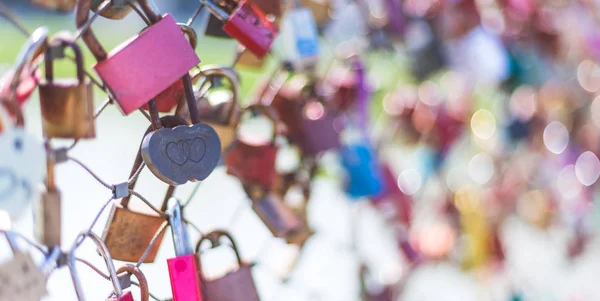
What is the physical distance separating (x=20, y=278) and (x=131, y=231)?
158 millimetres

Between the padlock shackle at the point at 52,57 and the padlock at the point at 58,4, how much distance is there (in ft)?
0.09

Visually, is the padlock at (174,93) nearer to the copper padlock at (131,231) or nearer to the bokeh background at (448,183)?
the copper padlock at (131,231)

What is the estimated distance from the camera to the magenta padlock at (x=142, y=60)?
462 mm

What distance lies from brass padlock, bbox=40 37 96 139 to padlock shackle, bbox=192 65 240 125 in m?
0.14

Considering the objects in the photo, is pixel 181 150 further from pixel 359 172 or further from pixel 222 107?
pixel 359 172

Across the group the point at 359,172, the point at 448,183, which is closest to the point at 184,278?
the point at 359,172

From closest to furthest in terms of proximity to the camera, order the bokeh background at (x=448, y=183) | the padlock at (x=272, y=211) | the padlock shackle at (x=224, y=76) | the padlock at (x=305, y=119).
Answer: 1. the padlock shackle at (x=224, y=76)
2. the padlock at (x=272, y=211)
3. the padlock at (x=305, y=119)
4. the bokeh background at (x=448, y=183)

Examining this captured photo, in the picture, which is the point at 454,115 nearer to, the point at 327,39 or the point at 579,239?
the point at 327,39

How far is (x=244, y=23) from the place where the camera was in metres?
0.60

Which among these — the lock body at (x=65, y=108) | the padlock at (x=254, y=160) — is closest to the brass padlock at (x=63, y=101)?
the lock body at (x=65, y=108)

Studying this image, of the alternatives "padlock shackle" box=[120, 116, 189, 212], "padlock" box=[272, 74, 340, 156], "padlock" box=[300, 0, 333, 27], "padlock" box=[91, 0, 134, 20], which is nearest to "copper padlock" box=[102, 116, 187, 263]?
"padlock shackle" box=[120, 116, 189, 212]

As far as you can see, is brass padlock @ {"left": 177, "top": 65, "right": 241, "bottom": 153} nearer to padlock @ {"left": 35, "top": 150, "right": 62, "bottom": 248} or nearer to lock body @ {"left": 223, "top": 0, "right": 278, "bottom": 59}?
lock body @ {"left": 223, "top": 0, "right": 278, "bottom": 59}

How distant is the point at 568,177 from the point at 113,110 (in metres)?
1.69

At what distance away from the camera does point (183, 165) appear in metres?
0.49
